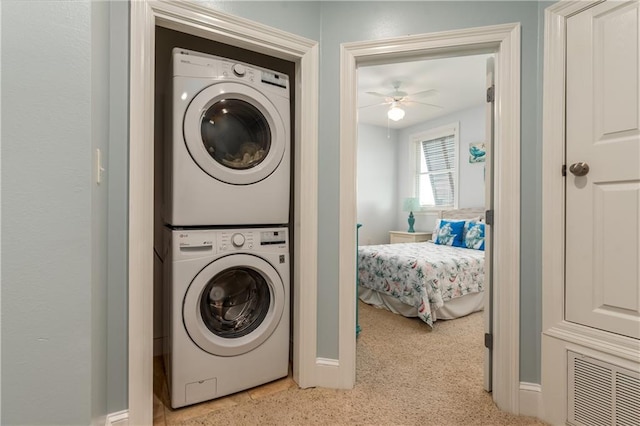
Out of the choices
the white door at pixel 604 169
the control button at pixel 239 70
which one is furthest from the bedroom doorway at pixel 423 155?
the control button at pixel 239 70

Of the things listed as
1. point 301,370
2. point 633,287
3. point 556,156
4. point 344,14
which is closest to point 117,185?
point 301,370

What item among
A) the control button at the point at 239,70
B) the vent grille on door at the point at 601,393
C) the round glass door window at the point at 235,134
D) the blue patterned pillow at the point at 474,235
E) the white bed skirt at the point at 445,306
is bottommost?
the white bed skirt at the point at 445,306

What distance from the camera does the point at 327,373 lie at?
68.3 inches

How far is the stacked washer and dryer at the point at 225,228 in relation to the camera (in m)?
1.51

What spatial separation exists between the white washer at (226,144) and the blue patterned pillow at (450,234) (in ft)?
10.2

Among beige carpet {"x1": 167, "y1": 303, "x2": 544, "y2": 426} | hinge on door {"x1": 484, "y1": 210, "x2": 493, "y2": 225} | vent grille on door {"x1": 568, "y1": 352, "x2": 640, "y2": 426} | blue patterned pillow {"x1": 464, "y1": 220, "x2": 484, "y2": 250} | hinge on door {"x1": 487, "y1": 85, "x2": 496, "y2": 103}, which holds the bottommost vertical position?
beige carpet {"x1": 167, "y1": 303, "x2": 544, "y2": 426}

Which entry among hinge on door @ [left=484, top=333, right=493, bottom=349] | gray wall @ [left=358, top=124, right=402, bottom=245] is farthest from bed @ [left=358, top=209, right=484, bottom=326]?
gray wall @ [left=358, top=124, right=402, bottom=245]

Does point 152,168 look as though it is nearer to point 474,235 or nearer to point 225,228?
point 225,228

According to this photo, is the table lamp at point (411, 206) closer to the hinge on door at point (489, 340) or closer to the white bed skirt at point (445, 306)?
the white bed skirt at point (445, 306)

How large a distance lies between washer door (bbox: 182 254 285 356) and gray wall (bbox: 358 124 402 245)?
13.2ft

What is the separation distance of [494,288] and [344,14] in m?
1.72

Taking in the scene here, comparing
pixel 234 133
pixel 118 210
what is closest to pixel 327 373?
pixel 118 210

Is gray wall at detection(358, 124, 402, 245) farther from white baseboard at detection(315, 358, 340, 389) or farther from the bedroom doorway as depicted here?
white baseboard at detection(315, 358, 340, 389)

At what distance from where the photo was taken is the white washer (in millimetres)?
1511
